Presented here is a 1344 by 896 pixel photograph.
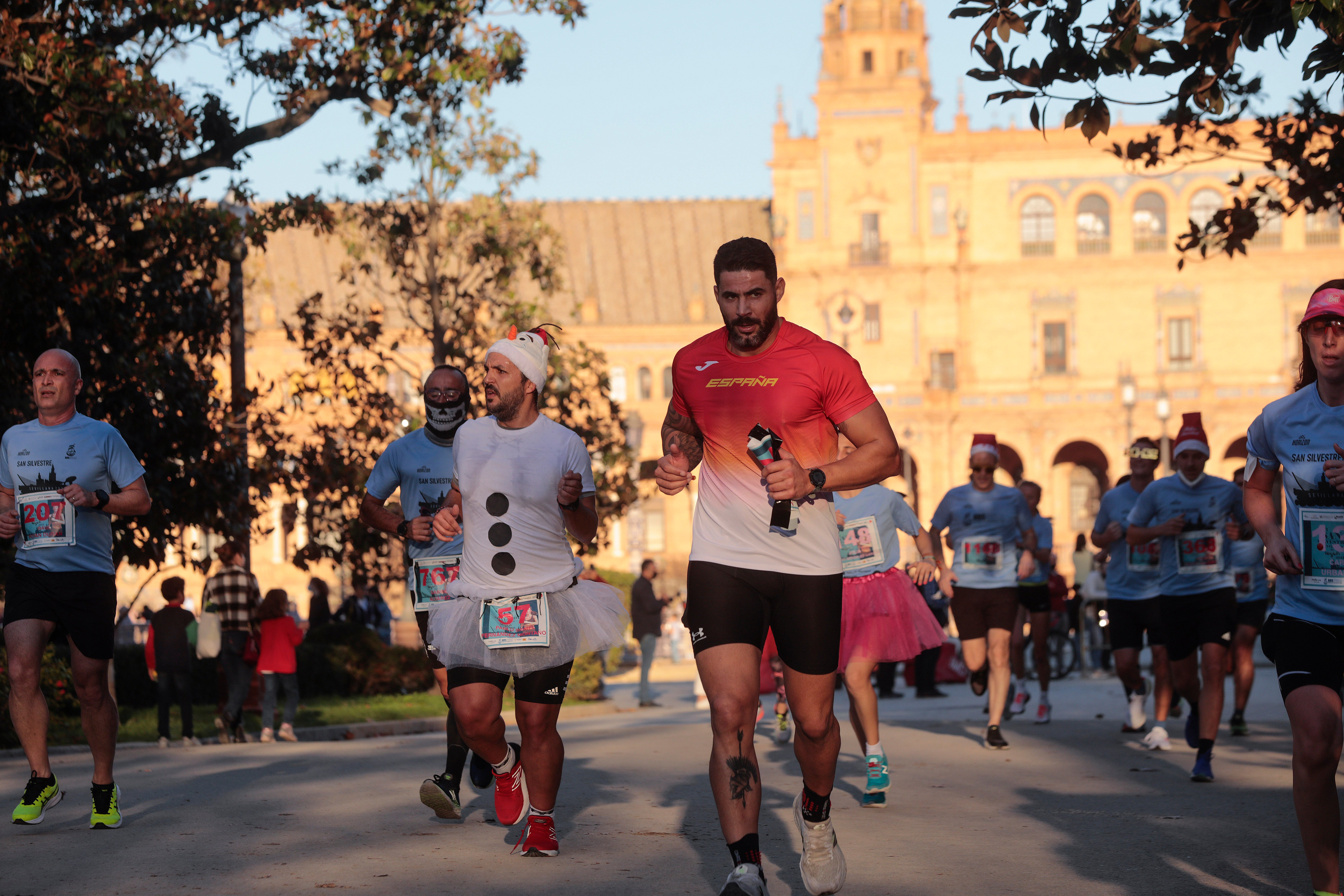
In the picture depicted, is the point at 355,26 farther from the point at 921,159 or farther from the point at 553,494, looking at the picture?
the point at 921,159

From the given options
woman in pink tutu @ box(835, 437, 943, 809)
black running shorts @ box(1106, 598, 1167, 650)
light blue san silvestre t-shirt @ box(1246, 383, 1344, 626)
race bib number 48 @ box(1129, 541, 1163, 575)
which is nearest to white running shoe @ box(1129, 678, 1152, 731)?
black running shorts @ box(1106, 598, 1167, 650)

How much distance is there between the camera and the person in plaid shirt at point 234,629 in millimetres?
16281

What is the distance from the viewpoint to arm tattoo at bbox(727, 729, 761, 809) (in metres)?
Result: 5.74

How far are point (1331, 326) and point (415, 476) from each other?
4847 mm

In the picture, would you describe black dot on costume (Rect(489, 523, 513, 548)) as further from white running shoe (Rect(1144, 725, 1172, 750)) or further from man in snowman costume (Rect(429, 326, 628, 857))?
white running shoe (Rect(1144, 725, 1172, 750))

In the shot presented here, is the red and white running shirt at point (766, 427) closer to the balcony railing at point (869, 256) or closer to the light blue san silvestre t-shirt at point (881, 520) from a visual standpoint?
the light blue san silvestre t-shirt at point (881, 520)

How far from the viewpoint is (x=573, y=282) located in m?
78.5

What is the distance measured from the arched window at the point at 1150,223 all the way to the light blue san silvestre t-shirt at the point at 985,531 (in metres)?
54.2

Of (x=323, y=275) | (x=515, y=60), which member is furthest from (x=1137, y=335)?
(x=515, y=60)

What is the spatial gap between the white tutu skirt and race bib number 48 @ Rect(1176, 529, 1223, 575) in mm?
5264

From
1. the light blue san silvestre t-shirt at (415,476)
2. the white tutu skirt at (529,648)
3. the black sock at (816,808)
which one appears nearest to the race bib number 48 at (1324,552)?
the black sock at (816,808)

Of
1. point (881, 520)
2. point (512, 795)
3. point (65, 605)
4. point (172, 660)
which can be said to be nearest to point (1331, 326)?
point (512, 795)

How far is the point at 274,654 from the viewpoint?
1630 cm

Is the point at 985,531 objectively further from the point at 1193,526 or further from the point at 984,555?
the point at 1193,526
